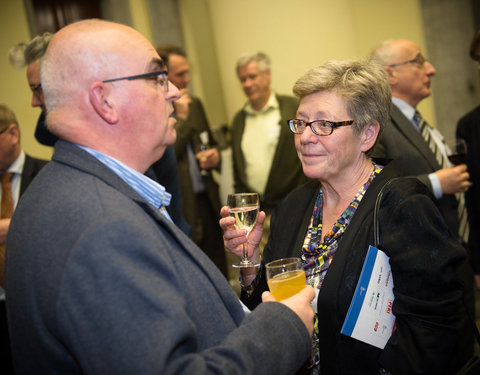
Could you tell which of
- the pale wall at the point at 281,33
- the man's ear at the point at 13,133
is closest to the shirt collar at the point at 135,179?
the man's ear at the point at 13,133

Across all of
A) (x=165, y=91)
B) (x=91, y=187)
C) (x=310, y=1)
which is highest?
(x=310, y=1)

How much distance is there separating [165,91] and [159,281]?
0.63 metres

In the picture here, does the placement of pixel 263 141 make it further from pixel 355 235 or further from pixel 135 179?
pixel 135 179

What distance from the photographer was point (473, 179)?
323 centimetres

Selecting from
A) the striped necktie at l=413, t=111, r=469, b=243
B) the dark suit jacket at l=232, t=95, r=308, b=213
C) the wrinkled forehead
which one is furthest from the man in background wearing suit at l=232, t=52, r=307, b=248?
the wrinkled forehead

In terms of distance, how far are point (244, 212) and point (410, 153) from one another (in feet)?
4.70

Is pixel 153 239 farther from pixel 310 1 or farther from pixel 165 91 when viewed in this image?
pixel 310 1

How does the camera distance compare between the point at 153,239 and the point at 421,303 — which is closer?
the point at 153,239

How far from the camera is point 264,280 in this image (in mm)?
1887

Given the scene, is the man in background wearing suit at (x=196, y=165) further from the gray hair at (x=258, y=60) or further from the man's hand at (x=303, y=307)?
the man's hand at (x=303, y=307)

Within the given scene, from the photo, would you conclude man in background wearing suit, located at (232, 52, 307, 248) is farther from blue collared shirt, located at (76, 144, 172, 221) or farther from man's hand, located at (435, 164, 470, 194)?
blue collared shirt, located at (76, 144, 172, 221)

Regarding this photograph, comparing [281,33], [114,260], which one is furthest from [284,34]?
[114,260]

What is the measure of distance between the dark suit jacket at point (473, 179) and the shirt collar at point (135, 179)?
8.74 ft

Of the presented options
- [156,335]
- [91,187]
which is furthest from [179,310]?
[91,187]
